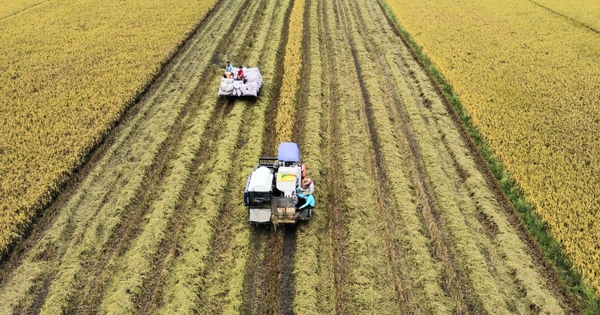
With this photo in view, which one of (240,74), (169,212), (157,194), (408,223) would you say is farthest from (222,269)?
(240,74)

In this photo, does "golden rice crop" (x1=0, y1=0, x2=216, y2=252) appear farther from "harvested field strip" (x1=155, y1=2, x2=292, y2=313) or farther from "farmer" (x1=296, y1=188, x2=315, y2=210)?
"farmer" (x1=296, y1=188, x2=315, y2=210)

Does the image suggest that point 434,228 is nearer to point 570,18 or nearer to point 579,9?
point 570,18

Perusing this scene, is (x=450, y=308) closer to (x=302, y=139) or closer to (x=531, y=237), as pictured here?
(x=531, y=237)

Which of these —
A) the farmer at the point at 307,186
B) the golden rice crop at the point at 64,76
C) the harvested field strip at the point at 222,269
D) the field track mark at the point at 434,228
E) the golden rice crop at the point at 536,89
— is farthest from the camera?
the golden rice crop at the point at 64,76

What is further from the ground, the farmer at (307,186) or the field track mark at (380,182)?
the farmer at (307,186)

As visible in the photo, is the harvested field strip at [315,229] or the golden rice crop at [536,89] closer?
the harvested field strip at [315,229]

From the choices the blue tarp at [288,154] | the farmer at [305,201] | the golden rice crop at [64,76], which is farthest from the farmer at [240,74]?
the farmer at [305,201]

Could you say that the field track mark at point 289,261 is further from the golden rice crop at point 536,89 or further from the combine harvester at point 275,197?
the golden rice crop at point 536,89

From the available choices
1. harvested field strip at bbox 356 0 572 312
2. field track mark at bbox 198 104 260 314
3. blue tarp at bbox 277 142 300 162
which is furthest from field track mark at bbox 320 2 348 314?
harvested field strip at bbox 356 0 572 312
